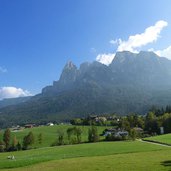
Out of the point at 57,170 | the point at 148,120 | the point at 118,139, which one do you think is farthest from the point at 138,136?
the point at 57,170

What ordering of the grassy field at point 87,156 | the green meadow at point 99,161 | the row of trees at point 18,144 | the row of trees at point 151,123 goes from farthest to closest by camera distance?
the row of trees at point 151,123 < the row of trees at point 18,144 < the grassy field at point 87,156 < the green meadow at point 99,161

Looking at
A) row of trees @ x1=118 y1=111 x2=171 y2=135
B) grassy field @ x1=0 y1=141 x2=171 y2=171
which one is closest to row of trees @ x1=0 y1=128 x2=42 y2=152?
row of trees @ x1=118 y1=111 x2=171 y2=135

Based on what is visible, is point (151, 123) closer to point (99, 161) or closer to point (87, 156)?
point (87, 156)

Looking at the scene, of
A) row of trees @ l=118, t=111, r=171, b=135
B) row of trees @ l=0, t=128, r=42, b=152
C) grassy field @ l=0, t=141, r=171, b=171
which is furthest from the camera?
row of trees @ l=118, t=111, r=171, b=135

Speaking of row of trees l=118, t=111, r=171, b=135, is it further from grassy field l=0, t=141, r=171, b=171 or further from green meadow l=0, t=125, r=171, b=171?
green meadow l=0, t=125, r=171, b=171

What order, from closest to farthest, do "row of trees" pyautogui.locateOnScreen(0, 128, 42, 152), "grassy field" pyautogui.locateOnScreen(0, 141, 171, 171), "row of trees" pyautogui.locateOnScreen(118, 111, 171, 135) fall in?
"grassy field" pyautogui.locateOnScreen(0, 141, 171, 171) → "row of trees" pyautogui.locateOnScreen(0, 128, 42, 152) → "row of trees" pyautogui.locateOnScreen(118, 111, 171, 135)

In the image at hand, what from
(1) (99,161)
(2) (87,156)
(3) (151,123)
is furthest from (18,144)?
(1) (99,161)

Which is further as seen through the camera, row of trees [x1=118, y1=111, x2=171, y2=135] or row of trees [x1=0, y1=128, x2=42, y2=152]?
row of trees [x1=118, y1=111, x2=171, y2=135]

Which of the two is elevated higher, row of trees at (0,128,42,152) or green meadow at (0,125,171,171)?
row of trees at (0,128,42,152)

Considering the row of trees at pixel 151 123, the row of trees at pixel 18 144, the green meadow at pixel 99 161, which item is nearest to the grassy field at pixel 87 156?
the green meadow at pixel 99 161

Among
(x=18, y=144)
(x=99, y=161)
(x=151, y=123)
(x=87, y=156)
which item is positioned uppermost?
(x=151, y=123)

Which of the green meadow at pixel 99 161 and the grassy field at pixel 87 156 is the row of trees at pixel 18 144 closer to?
the grassy field at pixel 87 156

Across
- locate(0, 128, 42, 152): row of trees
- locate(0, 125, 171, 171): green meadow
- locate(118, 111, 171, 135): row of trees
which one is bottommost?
locate(0, 125, 171, 171): green meadow

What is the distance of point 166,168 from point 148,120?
115 m
